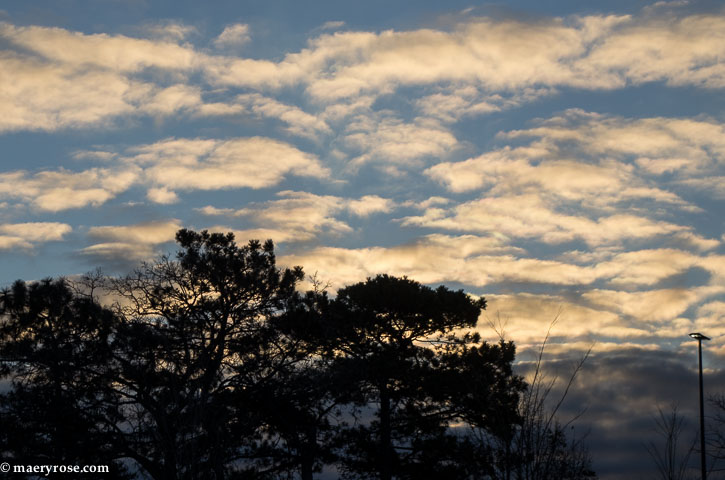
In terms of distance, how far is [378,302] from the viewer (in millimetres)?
34812

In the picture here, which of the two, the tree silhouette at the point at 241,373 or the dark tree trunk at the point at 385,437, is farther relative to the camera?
the dark tree trunk at the point at 385,437

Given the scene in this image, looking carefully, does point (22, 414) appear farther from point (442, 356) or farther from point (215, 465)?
point (442, 356)

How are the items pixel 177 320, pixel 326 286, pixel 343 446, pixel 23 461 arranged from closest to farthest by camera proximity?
pixel 23 461, pixel 177 320, pixel 326 286, pixel 343 446

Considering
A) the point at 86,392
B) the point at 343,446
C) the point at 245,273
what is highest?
the point at 245,273

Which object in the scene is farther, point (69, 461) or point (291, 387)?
point (291, 387)

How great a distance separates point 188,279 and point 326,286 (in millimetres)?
5971

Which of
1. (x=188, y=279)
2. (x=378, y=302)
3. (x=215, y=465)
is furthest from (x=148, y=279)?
(x=378, y=302)

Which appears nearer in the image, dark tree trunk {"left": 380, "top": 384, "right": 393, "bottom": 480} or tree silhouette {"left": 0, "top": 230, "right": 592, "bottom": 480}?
tree silhouette {"left": 0, "top": 230, "right": 592, "bottom": 480}

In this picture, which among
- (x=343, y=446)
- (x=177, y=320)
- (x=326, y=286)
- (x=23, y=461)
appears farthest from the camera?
(x=343, y=446)

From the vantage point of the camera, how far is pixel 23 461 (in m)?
24.4

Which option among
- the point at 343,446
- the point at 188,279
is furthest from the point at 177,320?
the point at 343,446

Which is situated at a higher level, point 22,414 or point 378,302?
point 378,302

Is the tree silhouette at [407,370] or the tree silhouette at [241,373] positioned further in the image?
the tree silhouette at [407,370]

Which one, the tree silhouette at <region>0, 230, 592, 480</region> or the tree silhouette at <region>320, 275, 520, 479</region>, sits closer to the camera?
the tree silhouette at <region>0, 230, 592, 480</region>
